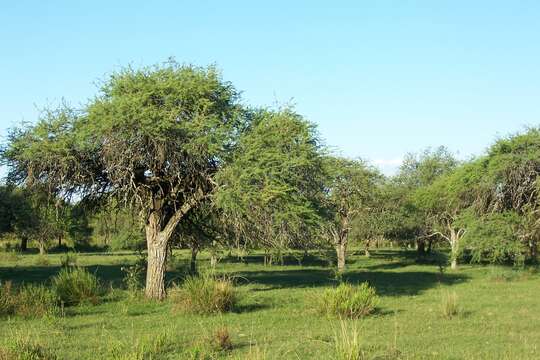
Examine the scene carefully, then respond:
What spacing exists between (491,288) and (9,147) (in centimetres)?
2105

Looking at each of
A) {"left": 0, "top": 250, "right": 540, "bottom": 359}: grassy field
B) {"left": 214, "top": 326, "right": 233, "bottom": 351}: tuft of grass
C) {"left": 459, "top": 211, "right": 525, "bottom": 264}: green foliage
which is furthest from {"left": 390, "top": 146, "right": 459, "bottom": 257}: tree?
{"left": 214, "top": 326, "right": 233, "bottom": 351}: tuft of grass

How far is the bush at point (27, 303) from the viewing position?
1553 cm

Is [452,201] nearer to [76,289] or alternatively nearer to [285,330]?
[76,289]

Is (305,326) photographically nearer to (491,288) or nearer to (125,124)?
(125,124)

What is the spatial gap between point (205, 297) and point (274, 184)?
164 inches

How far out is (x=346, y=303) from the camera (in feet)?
51.1

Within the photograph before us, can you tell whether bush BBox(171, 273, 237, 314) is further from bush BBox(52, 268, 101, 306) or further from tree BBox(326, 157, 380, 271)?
tree BBox(326, 157, 380, 271)

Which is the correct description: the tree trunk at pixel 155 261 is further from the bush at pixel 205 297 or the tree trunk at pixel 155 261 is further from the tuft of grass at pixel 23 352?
the tuft of grass at pixel 23 352

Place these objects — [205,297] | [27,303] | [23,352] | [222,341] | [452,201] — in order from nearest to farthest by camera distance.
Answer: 1. [23,352]
2. [222,341]
3. [27,303]
4. [205,297]
5. [452,201]

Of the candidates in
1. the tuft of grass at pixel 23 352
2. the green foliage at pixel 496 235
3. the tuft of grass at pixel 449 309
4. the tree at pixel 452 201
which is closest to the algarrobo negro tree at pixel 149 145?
the tuft of grass at pixel 449 309

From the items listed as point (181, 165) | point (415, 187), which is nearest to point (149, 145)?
point (181, 165)

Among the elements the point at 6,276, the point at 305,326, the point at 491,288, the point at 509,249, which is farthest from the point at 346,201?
the point at 305,326

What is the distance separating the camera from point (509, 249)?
31875 millimetres

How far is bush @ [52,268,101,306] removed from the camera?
59.6 feet
